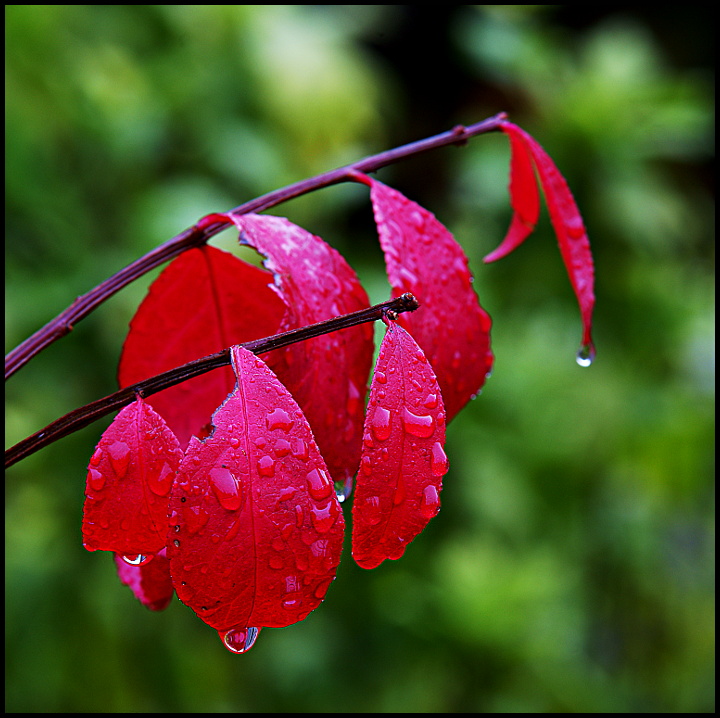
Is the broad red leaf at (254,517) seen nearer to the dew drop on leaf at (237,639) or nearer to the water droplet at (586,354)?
the dew drop on leaf at (237,639)

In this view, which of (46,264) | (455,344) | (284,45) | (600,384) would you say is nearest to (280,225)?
(455,344)

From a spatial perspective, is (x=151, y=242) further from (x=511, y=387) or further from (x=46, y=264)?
(x=511, y=387)

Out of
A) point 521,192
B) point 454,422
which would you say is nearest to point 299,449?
point 521,192

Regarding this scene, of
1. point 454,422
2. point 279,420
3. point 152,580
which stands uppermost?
point 279,420

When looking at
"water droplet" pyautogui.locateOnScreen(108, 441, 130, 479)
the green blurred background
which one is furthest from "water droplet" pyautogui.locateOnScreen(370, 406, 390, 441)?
the green blurred background

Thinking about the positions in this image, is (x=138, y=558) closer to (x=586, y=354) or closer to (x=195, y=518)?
(x=195, y=518)

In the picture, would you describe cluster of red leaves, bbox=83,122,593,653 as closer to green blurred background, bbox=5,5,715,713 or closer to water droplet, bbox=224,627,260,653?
water droplet, bbox=224,627,260,653
